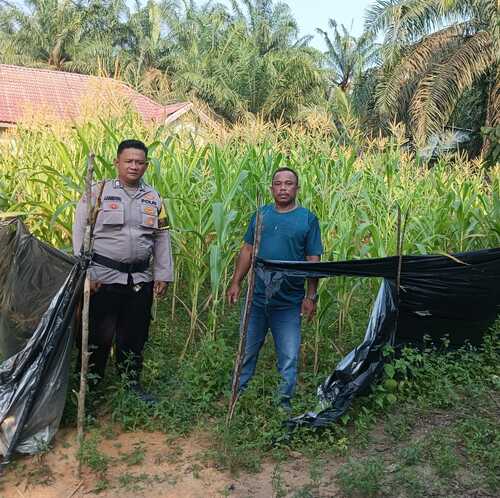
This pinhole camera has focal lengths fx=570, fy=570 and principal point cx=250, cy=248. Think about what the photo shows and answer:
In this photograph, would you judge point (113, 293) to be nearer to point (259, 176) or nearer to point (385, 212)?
point (259, 176)

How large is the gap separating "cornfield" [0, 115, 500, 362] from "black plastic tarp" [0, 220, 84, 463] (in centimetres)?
45

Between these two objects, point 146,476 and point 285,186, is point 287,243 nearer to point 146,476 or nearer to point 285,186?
point 285,186

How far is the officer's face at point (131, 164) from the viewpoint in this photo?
3.23m

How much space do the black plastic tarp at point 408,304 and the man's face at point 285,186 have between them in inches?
15.9

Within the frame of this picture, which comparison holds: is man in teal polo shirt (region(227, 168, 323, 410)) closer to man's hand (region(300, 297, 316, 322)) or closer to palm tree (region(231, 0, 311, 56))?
man's hand (region(300, 297, 316, 322))

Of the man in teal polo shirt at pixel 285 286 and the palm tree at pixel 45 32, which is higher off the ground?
the palm tree at pixel 45 32

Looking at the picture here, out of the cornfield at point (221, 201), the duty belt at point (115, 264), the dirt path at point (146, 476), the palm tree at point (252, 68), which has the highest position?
the palm tree at point (252, 68)

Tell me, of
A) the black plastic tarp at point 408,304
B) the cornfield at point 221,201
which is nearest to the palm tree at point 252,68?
the cornfield at point 221,201

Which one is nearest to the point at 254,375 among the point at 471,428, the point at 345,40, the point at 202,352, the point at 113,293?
the point at 202,352

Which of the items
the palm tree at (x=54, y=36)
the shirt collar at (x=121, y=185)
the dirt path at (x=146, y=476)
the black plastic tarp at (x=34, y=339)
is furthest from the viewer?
the palm tree at (x=54, y=36)

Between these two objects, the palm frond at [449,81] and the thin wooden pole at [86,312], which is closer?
the thin wooden pole at [86,312]

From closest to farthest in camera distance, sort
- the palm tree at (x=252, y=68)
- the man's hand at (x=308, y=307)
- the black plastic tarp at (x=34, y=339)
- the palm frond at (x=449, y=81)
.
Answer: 1. the black plastic tarp at (x=34, y=339)
2. the man's hand at (x=308, y=307)
3. the palm frond at (x=449, y=81)
4. the palm tree at (x=252, y=68)

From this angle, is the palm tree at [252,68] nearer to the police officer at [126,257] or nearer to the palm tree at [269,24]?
the palm tree at [269,24]

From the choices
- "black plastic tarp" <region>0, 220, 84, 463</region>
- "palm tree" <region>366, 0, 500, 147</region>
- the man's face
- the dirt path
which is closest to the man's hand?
the man's face
